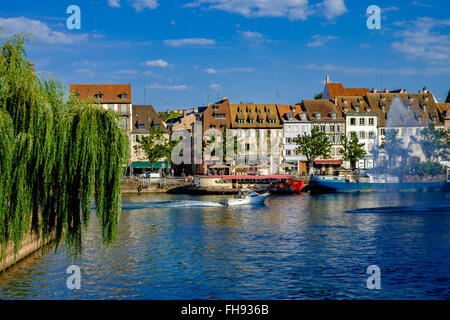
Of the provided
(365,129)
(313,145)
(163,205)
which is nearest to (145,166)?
(313,145)

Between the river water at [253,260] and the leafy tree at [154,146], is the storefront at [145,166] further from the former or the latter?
the river water at [253,260]

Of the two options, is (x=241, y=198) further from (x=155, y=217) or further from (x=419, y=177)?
(x=419, y=177)

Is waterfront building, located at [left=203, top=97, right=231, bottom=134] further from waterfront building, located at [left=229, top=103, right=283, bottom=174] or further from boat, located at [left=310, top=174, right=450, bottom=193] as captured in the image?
boat, located at [left=310, top=174, right=450, bottom=193]

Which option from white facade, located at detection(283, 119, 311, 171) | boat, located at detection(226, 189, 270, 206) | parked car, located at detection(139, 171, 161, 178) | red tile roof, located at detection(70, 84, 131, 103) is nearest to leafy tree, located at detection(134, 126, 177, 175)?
parked car, located at detection(139, 171, 161, 178)

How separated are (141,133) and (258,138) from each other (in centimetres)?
→ 2533

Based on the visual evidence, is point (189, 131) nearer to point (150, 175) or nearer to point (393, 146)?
point (150, 175)

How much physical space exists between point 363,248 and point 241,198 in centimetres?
3543

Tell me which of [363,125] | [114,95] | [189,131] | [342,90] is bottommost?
[189,131]

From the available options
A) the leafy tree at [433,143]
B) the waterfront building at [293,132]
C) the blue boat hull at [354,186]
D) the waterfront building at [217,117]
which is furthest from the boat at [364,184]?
the waterfront building at [217,117]

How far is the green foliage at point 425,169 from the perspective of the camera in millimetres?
104581

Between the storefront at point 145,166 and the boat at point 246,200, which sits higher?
the storefront at point 145,166

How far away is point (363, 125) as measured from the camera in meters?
126

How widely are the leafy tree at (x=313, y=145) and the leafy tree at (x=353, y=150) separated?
3.60 meters
